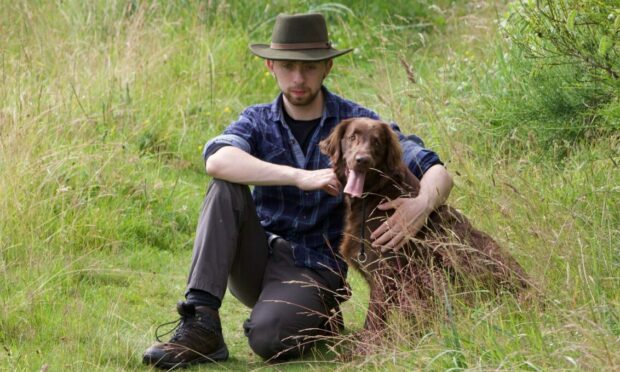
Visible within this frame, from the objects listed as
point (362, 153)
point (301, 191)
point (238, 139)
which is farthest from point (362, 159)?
point (238, 139)

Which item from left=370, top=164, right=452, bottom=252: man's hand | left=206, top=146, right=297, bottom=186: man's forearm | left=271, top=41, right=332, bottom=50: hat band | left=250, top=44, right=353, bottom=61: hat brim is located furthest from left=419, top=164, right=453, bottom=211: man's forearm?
left=271, top=41, right=332, bottom=50: hat band

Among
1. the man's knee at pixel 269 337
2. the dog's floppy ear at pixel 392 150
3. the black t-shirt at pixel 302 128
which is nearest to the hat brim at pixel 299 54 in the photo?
the black t-shirt at pixel 302 128

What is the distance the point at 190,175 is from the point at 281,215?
2590 millimetres

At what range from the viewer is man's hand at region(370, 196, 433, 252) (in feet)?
13.5

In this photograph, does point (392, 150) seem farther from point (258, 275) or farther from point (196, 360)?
point (196, 360)

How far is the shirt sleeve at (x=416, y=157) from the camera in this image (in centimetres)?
443

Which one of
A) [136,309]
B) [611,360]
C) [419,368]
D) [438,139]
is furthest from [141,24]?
[611,360]

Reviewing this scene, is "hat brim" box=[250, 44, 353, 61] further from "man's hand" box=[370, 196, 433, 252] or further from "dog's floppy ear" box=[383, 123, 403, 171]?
"man's hand" box=[370, 196, 433, 252]

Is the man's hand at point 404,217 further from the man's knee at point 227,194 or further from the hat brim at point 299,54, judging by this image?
the hat brim at point 299,54

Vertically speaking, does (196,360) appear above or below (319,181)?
below

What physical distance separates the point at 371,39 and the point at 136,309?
4.74m

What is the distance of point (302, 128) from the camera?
15.3 ft

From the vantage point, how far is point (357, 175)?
163 inches

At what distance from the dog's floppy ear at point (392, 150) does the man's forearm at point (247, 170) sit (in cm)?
40
